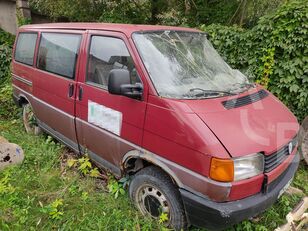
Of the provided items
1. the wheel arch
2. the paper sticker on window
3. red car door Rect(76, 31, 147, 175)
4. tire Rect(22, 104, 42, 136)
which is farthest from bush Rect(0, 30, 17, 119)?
the wheel arch

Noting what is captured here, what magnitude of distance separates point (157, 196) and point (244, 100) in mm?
1364

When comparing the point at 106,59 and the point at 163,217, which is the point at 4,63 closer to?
the point at 106,59

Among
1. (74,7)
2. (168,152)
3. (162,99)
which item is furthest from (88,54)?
(74,7)

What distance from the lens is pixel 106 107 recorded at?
3.42 metres

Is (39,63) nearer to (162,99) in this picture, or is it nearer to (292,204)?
(162,99)

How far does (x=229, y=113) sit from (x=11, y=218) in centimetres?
263

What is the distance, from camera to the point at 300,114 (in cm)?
498

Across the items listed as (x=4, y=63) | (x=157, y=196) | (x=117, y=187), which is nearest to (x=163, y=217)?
(x=157, y=196)

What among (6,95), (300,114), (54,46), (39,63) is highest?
(54,46)

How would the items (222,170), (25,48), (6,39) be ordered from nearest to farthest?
(222,170), (25,48), (6,39)

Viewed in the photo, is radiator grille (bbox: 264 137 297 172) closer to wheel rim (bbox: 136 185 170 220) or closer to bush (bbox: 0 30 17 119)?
wheel rim (bbox: 136 185 170 220)

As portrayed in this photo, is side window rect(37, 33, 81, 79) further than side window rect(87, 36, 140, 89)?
Yes

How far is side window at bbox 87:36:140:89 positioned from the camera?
3246 mm

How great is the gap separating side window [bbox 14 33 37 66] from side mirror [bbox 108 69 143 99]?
2706mm
